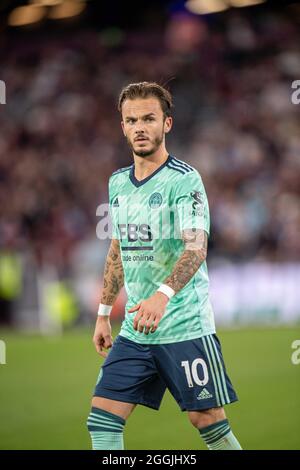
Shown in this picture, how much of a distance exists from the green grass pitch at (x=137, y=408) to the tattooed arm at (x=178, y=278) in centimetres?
232

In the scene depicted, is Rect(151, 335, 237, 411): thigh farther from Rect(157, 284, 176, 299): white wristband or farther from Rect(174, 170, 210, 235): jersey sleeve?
Rect(174, 170, 210, 235): jersey sleeve

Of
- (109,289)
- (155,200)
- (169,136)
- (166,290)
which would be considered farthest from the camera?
(169,136)

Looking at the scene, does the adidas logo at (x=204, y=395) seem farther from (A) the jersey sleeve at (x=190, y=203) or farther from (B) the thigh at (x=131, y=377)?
(A) the jersey sleeve at (x=190, y=203)

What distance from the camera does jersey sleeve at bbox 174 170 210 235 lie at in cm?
432

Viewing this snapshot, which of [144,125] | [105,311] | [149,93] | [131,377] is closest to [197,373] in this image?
[131,377]

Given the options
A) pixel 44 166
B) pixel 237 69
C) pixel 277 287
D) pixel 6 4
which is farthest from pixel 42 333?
pixel 237 69

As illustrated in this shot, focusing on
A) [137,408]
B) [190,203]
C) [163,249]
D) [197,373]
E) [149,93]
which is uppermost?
[149,93]

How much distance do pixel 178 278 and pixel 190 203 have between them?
37 cm

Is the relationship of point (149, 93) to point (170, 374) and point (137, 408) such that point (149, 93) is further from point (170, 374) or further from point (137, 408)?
point (137, 408)

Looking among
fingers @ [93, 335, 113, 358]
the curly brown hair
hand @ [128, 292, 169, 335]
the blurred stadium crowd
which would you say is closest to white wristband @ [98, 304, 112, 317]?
fingers @ [93, 335, 113, 358]

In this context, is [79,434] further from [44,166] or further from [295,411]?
[44,166]

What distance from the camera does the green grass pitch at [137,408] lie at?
6.64 meters

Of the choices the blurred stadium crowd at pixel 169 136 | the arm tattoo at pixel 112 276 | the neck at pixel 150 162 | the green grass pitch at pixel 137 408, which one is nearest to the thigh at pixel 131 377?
the arm tattoo at pixel 112 276

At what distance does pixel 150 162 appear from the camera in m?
4.60
